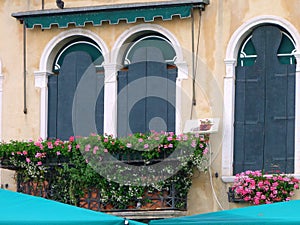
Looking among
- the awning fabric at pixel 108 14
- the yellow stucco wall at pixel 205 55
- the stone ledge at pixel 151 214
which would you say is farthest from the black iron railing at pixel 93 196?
the awning fabric at pixel 108 14

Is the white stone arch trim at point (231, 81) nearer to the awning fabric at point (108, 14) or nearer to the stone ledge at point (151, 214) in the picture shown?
the awning fabric at point (108, 14)

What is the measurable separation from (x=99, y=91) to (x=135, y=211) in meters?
2.29

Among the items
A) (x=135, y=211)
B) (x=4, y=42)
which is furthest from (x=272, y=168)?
(x=4, y=42)

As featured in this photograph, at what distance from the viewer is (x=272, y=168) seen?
1738 centimetres

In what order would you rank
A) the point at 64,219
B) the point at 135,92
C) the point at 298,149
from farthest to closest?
the point at 135,92 → the point at 298,149 → the point at 64,219

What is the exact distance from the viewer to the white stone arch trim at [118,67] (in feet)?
59.4

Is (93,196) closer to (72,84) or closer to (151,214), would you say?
(151,214)

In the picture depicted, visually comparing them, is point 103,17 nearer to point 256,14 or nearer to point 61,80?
point 61,80

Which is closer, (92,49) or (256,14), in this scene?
(256,14)

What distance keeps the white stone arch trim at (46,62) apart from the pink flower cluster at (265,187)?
3530 millimetres

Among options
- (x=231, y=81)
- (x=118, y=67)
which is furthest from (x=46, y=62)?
(x=231, y=81)

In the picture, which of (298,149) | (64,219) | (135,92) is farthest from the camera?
(135,92)

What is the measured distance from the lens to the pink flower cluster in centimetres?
1694

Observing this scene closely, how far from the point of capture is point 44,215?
11289 mm
